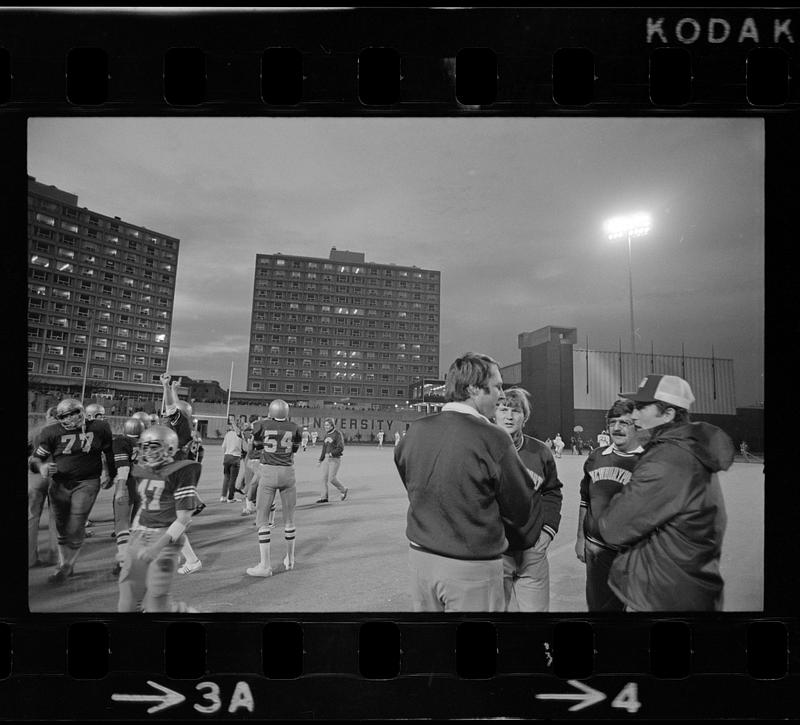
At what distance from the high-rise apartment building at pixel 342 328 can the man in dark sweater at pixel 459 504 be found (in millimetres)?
488

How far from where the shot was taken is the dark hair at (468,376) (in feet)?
8.36

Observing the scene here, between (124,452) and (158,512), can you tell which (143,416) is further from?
(158,512)

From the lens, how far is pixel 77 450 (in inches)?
109

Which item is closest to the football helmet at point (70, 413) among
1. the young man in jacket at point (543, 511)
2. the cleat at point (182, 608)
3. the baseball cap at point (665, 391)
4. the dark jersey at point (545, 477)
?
the cleat at point (182, 608)

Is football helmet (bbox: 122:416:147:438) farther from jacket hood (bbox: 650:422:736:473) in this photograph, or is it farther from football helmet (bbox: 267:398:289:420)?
jacket hood (bbox: 650:422:736:473)

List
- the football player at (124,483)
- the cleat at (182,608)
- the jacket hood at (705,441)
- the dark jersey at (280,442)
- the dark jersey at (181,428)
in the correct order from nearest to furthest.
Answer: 1. the jacket hood at (705,441)
2. the cleat at (182,608)
3. the football player at (124,483)
4. the dark jersey at (181,428)
5. the dark jersey at (280,442)

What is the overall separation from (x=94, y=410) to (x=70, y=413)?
5.5 inches

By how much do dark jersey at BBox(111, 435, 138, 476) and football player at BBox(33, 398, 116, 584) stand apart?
51 millimetres

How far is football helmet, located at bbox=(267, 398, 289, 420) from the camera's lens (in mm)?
3070
